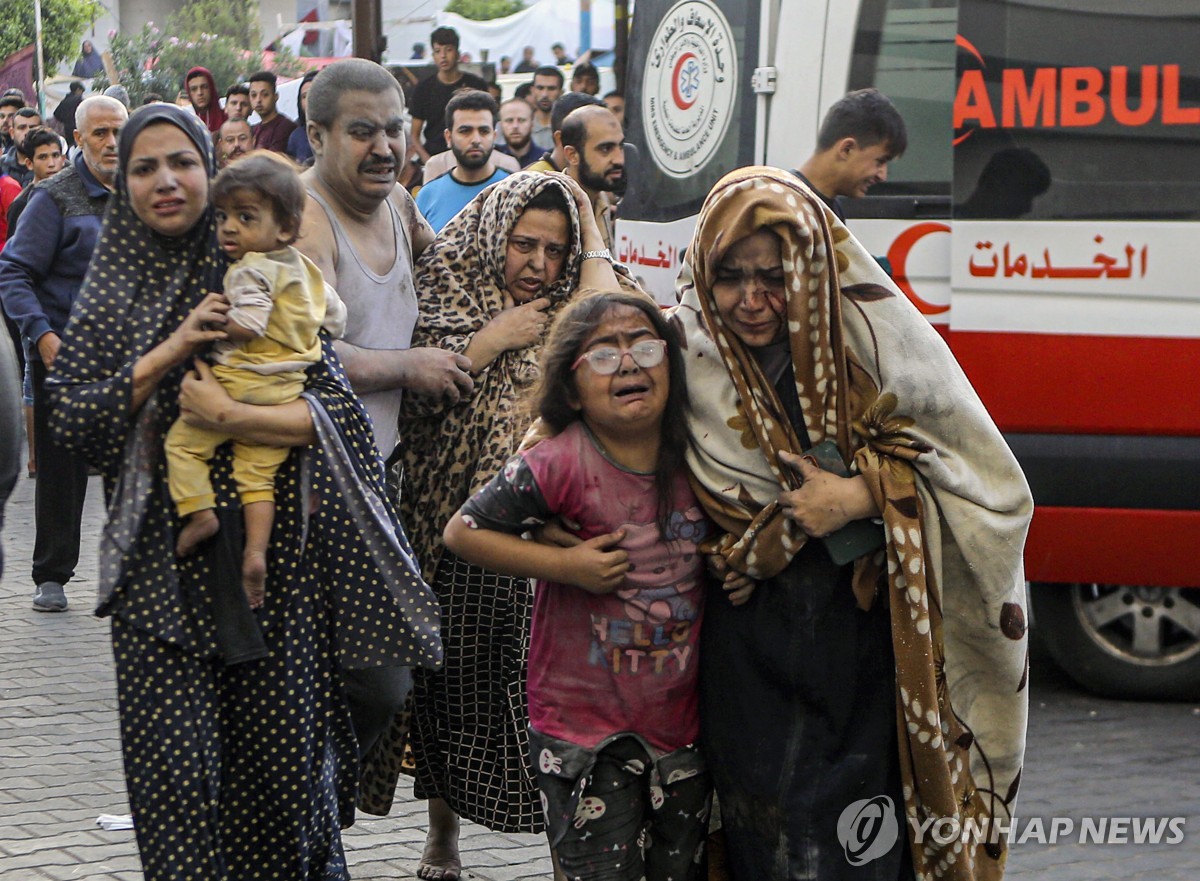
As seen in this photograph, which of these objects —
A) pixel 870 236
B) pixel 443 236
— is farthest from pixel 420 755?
pixel 870 236

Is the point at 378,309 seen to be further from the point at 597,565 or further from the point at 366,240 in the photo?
the point at 597,565

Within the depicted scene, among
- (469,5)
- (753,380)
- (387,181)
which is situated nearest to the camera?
(753,380)

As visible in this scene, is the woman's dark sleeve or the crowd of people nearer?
the crowd of people

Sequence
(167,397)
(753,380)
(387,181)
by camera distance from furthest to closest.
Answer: (387,181) → (167,397) → (753,380)

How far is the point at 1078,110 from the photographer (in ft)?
Answer: 17.8

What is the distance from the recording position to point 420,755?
13.9ft

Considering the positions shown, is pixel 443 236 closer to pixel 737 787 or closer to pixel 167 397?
pixel 167 397

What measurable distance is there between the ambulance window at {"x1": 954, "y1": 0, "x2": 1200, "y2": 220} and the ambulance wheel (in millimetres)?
1322

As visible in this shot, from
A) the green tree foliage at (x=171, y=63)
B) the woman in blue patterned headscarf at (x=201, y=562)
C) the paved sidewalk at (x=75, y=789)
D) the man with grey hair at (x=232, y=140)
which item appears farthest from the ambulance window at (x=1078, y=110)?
the green tree foliage at (x=171, y=63)

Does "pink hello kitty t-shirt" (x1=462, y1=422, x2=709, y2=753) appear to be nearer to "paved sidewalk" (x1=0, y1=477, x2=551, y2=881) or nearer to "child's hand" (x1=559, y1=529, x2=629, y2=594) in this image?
"child's hand" (x1=559, y1=529, x2=629, y2=594)

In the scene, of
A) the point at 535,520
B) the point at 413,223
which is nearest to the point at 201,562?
the point at 535,520

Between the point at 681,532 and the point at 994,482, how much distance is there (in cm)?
57

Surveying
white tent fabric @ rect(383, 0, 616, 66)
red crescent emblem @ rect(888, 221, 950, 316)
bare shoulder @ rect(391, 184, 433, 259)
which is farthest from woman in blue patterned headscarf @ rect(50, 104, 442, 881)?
white tent fabric @ rect(383, 0, 616, 66)

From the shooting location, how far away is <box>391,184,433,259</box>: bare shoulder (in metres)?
4.36
